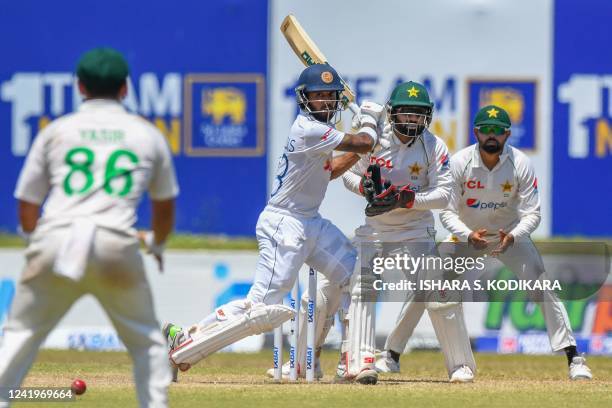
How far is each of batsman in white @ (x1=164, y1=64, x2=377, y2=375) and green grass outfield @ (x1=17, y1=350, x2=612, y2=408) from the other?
0.32 m

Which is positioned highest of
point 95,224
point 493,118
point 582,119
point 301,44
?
point 301,44

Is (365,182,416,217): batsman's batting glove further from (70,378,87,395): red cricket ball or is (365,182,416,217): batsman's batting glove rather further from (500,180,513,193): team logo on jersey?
(70,378,87,395): red cricket ball

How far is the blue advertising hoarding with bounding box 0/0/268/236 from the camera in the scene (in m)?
16.2

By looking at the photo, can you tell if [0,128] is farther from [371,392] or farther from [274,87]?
[371,392]

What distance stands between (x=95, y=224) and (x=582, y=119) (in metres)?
11.3

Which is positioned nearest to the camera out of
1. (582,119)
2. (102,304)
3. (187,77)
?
(102,304)

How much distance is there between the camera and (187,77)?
1617 cm

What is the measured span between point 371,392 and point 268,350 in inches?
253

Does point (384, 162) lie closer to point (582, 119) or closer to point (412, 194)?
point (412, 194)

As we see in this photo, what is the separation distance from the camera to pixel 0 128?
16.6m

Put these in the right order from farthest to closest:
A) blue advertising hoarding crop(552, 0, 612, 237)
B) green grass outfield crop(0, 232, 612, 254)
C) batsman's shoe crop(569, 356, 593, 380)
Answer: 1. blue advertising hoarding crop(552, 0, 612, 237)
2. green grass outfield crop(0, 232, 612, 254)
3. batsman's shoe crop(569, 356, 593, 380)

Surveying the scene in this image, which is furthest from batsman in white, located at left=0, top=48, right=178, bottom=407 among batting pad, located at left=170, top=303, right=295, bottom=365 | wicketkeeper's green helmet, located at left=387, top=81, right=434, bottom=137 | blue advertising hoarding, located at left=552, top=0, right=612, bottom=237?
blue advertising hoarding, located at left=552, top=0, right=612, bottom=237

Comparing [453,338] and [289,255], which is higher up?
[289,255]

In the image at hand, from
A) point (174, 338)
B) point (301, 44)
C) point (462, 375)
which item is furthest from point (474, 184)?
point (174, 338)
